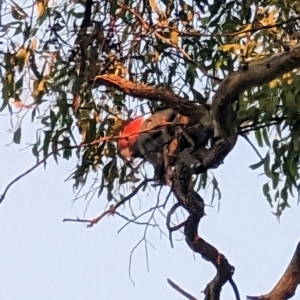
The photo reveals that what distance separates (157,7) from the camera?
2053 mm

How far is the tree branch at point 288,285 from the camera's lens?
5.06ft

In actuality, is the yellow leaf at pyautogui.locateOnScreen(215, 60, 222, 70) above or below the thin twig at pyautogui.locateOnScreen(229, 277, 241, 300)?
above

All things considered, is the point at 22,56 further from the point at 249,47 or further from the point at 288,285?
the point at 288,285

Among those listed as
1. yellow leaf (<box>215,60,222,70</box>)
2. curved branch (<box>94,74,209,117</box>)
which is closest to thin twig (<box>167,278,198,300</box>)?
curved branch (<box>94,74,209,117</box>)

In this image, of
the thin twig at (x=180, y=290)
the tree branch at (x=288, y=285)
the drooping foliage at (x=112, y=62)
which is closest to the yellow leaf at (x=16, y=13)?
the drooping foliage at (x=112, y=62)

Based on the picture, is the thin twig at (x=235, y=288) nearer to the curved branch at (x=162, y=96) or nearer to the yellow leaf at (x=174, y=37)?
the curved branch at (x=162, y=96)

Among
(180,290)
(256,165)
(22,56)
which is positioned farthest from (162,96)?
(22,56)

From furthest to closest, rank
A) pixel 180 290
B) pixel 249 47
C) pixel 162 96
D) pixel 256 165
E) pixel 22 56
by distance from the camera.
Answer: pixel 22 56 < pixel 256 165 < pixel 249 47 < pixel 180 290 < pixel 162 96

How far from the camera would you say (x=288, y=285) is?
154cm

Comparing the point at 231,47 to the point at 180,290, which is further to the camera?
the point at 231,47

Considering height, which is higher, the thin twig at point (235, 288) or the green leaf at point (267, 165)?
the green leaf at point (267, 165)

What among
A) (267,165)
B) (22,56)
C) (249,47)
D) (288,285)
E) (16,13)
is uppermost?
(16,13)

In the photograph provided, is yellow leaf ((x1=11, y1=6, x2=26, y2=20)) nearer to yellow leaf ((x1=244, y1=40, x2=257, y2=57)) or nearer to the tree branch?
yellow leaf ((x1=244, y1=40, x2=257, y2=57))

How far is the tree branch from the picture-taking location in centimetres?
154
